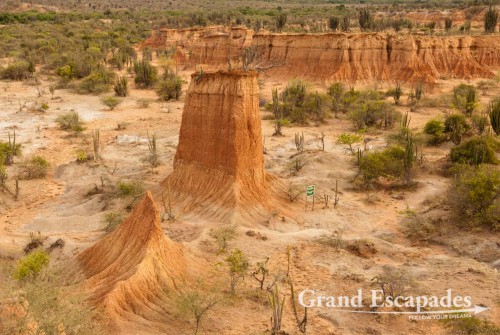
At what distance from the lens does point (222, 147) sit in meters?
12.7

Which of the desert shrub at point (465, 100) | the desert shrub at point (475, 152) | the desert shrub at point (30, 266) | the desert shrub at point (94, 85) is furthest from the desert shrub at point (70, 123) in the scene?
the desert shrub at point (465, 100)

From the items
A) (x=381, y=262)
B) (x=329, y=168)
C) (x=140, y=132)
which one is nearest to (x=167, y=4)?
(x=140, y=132)

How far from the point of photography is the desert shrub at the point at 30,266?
8398mm

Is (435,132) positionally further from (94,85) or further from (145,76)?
(94,85)

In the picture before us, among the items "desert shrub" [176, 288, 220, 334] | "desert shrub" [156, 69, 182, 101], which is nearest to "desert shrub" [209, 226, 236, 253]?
A: "desert shrub" [176, 288, 220, 334]

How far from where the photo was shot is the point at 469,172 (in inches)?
536

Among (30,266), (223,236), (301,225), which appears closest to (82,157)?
(223,236)

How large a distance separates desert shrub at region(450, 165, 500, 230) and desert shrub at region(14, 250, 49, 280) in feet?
32.5

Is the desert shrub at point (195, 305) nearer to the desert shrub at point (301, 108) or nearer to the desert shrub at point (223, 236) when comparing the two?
the desert shrub at point (223, 236)

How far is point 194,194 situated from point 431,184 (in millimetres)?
7759

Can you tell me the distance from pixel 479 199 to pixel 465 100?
1724 centimetres

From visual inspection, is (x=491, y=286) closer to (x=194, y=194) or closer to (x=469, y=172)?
(x=469, y=172)

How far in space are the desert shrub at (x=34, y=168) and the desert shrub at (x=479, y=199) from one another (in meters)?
13.5

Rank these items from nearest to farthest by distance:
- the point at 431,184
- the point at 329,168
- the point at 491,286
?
1. the point at 491,286
2. the point at 431,184
3. the point at 329,168
